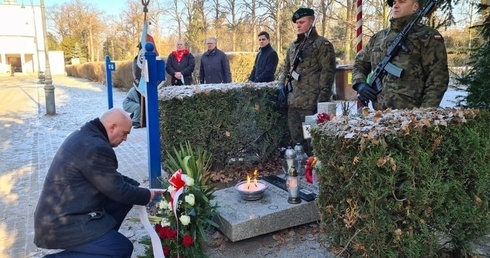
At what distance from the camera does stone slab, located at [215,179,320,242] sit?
123 inches

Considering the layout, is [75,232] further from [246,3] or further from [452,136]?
[246,3]

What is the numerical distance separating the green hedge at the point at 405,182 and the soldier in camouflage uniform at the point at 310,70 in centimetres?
210

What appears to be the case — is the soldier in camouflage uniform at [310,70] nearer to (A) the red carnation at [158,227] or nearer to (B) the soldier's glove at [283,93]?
(B) the soldier's glove at [283,93]

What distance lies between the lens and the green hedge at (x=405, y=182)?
203cm

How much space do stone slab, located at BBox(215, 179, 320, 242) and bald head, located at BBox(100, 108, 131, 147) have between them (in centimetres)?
103

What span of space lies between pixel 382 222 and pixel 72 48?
57.3 m

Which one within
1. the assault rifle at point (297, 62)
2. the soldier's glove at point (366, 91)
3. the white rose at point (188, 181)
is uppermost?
the assault rifle at point (297, 62)

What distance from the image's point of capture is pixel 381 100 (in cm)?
332

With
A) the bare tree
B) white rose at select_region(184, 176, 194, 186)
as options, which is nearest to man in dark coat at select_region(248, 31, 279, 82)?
white rose at select_region(184, 176, 194, 186)

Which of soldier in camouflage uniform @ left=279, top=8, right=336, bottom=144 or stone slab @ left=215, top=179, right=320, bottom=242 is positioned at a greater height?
soldier in camouflage uniform @ left=279, top=8, right=336, bottom=144

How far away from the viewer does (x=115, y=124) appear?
259 cm

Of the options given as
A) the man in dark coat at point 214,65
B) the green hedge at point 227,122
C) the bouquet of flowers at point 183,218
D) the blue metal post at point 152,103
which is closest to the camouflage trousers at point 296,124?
the green hedge at point 227,122

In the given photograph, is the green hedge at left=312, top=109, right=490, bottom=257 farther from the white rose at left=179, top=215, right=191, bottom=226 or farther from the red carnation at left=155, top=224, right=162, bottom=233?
the red carnation at left=155, top=224, right=162, bottom=233

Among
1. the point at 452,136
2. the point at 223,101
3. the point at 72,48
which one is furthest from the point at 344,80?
the point at 72,48
